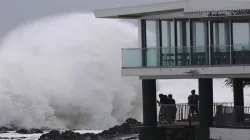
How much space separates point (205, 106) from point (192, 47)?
208cm

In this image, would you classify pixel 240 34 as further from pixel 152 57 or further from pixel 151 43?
pixel 151 43

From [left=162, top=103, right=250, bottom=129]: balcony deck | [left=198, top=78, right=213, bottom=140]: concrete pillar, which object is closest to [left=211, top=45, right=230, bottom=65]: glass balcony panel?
[left=198, top=78, right=213, bottom=140]: concrete pillar

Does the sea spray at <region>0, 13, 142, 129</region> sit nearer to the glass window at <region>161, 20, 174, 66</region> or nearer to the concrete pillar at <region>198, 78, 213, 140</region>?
the glass window at <region>161, 20, 174, 66</region>

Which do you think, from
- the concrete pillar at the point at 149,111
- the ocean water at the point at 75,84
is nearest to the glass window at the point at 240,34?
the concrete pillar at the point at 149,111

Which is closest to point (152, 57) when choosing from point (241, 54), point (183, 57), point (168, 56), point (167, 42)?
point (168, 56)

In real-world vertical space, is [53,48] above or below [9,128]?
above

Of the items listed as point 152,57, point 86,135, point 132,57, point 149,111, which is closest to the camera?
point 152,57

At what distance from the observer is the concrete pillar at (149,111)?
43.6 m

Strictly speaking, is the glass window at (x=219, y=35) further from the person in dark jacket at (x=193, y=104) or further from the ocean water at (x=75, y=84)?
the ocean water at (x=75, y=84)

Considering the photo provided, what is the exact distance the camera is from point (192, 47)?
134ft

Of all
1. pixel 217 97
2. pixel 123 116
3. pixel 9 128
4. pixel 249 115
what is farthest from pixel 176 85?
pixel 249 115

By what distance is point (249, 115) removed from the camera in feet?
136

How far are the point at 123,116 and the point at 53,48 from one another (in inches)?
423

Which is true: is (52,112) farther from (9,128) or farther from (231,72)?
(231,72)
